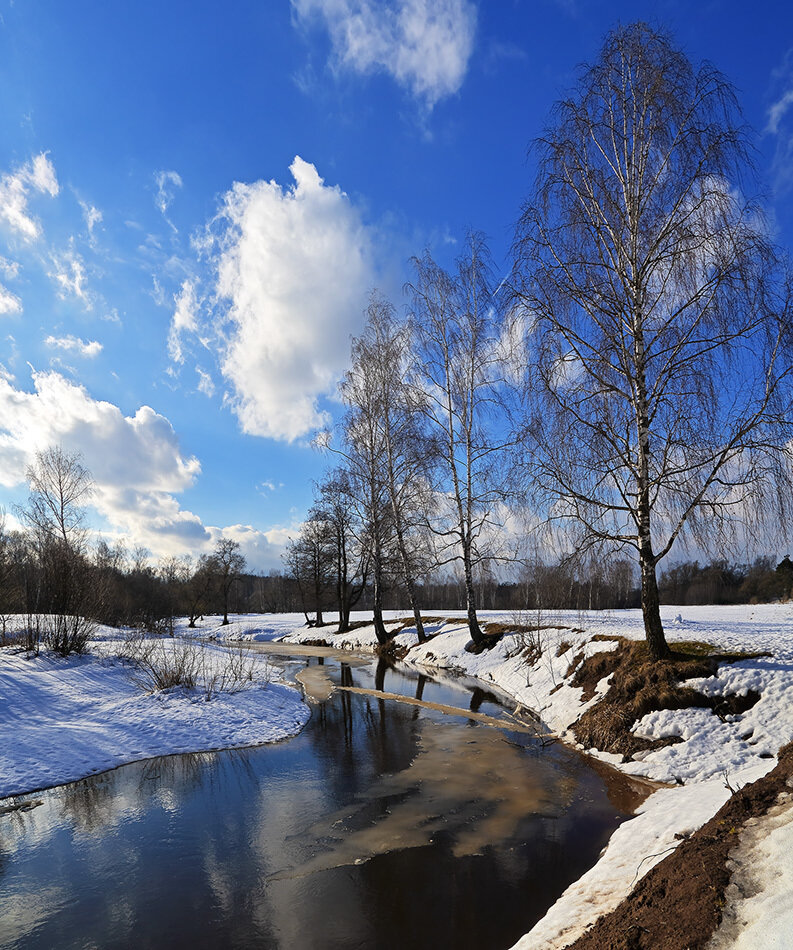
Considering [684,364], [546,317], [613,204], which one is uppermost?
[613,204]

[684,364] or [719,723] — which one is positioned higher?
Answer: [684,364]

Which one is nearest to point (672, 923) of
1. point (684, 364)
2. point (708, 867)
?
point (708, 867)

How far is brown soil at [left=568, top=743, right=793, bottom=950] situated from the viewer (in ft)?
8.92

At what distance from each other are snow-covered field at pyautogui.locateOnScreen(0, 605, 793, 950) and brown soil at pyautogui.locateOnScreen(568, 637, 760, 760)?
0.58 ft

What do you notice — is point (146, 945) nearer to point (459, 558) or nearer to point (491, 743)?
point (491, 743)

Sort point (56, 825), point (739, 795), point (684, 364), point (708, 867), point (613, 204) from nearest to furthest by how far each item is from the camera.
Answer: point (708, 867) < point (739, 795) < point (56, 825) < point (684, 364) < point (613, 204)

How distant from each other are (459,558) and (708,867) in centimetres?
1593

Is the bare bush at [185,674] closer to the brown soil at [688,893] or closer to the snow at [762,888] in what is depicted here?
the brown soil at [688,893]

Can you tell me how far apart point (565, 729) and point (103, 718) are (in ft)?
30.8

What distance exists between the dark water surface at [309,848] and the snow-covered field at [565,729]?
21.2 inches

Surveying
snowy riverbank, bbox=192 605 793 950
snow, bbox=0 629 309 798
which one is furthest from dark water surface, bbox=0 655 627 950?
snow, bbox=0 629 309 798

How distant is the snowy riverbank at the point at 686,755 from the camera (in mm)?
3041

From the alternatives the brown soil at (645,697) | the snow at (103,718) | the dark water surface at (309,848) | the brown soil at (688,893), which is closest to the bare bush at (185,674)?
the snow at (103,718)

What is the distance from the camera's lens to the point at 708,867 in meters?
3.17
